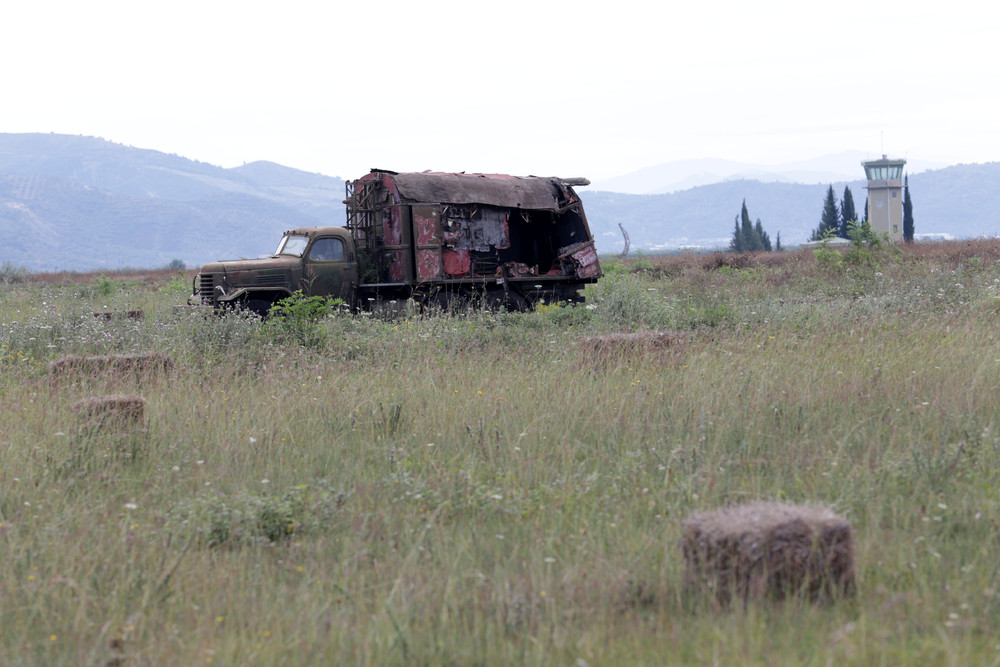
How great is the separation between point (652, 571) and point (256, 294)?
38.2ft

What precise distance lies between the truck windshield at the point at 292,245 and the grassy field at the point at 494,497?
18.1 feet

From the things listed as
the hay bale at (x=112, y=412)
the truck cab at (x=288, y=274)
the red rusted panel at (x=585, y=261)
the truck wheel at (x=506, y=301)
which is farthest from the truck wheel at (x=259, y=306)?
the hay bale at (x=112, y=412)

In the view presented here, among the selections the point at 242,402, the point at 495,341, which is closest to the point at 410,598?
the point at 242,402

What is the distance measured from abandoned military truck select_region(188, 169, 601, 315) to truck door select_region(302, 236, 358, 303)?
0.7 inches

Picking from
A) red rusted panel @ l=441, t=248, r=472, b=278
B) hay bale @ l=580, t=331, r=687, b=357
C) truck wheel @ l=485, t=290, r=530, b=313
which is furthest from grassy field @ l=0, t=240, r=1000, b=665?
truck wheel @ l=485, t=290, r=530, b=313

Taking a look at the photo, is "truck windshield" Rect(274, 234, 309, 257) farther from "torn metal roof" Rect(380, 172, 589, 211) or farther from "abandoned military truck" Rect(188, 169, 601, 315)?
"torn metal roof" Rect(380, 172, 589, 211)

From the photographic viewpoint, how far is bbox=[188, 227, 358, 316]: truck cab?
14.3 metres

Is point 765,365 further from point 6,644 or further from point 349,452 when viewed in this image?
point 6,644

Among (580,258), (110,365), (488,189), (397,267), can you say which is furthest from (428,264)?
(110,365)

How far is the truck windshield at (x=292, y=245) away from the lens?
15.0 metres

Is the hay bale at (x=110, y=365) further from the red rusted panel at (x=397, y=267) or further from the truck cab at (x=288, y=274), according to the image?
the red rusted panel at (x=397, y=267)

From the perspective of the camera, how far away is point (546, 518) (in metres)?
4.64

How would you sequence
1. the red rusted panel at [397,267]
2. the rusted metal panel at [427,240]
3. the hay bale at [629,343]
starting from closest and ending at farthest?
the hay bale at [629,343] → the rusted metal panel at [427,240] → the red rusted panel at [397,267]

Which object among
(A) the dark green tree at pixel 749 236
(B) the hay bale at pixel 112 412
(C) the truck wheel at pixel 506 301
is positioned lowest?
(B) the hay bale at pixel 112 412
